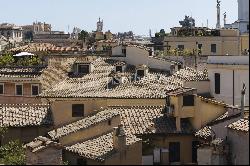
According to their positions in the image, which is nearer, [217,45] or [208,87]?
[208,87]

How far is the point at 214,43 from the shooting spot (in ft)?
156

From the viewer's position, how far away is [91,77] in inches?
1510

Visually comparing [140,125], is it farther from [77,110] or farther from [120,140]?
[120,140]

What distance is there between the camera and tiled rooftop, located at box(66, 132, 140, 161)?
20719mm

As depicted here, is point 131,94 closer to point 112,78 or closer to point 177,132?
point 112,78

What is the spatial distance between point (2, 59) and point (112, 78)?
47.5 ft

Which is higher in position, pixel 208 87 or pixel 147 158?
pixel 208 87

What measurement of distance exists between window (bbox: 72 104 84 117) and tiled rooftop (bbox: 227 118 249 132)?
8235 millimetres

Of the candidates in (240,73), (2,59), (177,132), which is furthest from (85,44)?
(177,132)

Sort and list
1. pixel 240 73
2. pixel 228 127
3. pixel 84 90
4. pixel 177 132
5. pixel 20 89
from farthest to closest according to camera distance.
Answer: pixel 20 89
pixel 84 90
pixel 240 73
pixel 177 132
pixel 228 127

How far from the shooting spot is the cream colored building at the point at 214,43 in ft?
149

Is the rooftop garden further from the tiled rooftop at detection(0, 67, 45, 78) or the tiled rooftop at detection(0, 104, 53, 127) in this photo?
the tiled rooftop at detection(0, 104, 53, 127)

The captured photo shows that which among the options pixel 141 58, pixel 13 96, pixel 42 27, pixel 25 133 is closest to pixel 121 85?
pixel 141 58

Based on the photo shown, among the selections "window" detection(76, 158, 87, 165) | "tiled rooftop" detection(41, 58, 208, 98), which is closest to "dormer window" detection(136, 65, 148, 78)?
"tiled rooftop" detection(41, 58, 208, 98)
